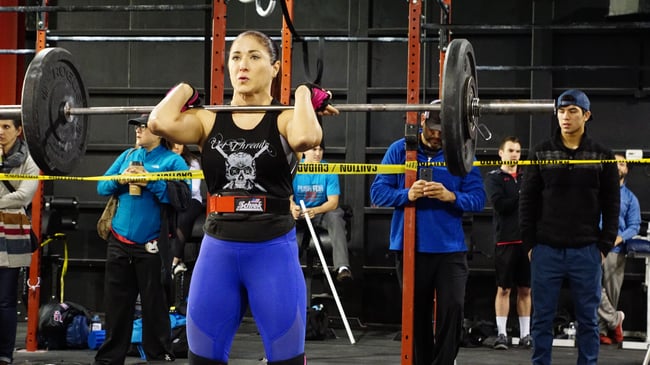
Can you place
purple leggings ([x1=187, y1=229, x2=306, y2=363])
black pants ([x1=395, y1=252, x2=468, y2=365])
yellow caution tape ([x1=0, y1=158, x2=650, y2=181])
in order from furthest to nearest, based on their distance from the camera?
yellow caution tape ([x1=0, y1=158, x2=650, y2=181]), black pants ([x1=395, y1=252, x2=468, y2=365]), purple leggings ([x1=187, y1=229, x2=306, y2=363])

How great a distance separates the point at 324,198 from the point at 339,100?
4.39ft

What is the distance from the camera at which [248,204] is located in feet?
10.2

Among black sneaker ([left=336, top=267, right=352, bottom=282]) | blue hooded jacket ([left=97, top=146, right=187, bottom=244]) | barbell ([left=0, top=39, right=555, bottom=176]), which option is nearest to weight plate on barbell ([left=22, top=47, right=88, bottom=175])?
barbell ([left=0, top=39, right=555, bottom=176])

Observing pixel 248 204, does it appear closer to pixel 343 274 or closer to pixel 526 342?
pixel 343 274

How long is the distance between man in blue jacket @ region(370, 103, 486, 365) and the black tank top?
5.32ft

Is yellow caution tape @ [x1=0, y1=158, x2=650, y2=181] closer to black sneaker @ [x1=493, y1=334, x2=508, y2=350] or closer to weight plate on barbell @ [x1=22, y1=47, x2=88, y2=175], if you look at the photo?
weight plate on barbell @ [x1=22, y1=47, x2=88, y2=175]

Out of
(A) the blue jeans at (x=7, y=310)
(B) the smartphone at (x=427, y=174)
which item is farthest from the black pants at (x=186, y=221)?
(B) the smartphone at (x=427, y=174)

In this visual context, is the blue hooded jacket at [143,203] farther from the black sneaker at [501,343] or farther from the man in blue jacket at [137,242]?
the black sneaker at [501,343]

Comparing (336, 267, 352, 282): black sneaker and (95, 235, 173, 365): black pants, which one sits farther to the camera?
(336, 267, 352, 282): black sneaker

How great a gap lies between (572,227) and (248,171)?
2210 millimetres

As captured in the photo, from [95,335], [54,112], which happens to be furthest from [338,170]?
[95,335]

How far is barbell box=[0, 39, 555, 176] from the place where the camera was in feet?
11.0

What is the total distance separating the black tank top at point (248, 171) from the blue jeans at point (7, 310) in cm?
250

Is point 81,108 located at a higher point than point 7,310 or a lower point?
higher
